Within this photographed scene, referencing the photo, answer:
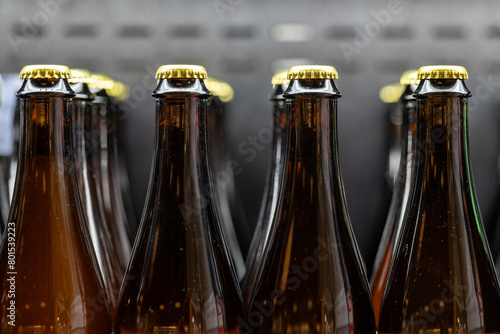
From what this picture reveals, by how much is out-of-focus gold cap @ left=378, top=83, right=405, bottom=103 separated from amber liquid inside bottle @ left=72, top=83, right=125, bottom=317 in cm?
40

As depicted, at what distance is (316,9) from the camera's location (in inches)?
35.2

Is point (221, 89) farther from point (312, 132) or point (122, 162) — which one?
point (312, 132)

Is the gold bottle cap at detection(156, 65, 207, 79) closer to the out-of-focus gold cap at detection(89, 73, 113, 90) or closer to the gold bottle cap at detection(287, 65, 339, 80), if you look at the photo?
the gold bottle cap at detection(287, 65, 339, 80)

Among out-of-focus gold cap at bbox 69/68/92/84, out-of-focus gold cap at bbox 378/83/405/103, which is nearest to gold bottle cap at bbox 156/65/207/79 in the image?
out-of-focus gold cap at bbox 69/68/92/84

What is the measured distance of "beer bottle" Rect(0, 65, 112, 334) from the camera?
54 centimetres


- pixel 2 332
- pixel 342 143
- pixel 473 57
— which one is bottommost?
pixel 2 332

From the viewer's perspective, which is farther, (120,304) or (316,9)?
(316,9)

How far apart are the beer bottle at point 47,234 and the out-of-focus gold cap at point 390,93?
457 millimetres

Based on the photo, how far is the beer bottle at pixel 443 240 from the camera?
53 cm

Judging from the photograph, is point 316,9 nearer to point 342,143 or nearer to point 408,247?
point 342,143

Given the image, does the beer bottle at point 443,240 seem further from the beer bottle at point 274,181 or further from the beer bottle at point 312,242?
the beer bottle at point 274,181

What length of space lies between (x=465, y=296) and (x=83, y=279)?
13.5 inches

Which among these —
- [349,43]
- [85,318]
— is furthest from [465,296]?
[349,43]

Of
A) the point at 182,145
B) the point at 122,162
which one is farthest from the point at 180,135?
the point at 122,162
